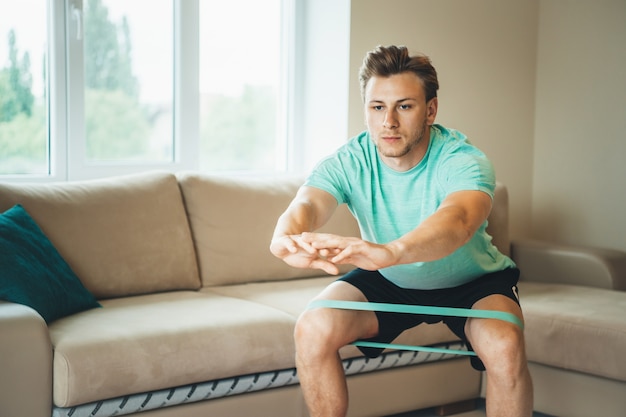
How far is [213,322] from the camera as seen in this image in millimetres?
2654

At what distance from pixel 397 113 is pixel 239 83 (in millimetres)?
1772

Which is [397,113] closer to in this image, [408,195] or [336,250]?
[408,195]

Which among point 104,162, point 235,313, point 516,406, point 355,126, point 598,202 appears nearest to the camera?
point 516,406

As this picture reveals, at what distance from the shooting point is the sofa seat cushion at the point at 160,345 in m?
2.33

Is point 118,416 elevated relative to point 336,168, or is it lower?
lower

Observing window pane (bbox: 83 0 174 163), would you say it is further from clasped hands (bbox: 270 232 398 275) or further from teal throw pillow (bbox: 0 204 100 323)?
clasped hands (bbox: 270 232 398 275)

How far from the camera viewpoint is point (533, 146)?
184 inches

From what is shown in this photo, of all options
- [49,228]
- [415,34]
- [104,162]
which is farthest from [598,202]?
[49,228]

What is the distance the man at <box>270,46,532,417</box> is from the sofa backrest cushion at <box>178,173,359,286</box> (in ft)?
2.65

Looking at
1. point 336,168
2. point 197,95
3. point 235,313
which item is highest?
point 197,95

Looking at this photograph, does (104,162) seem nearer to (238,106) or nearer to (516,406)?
(238,106)

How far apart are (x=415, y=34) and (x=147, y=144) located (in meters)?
1.42

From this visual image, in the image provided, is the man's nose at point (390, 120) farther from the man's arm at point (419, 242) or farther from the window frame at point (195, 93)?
the window frame at point (195, 93)

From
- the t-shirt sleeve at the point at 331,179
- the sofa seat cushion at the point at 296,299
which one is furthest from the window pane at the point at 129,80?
the t-shirt sleeve at the point at 331,179
